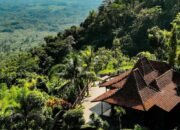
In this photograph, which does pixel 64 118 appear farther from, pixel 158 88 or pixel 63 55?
pixel 63 55

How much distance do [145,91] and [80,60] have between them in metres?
10.5

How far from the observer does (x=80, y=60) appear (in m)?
42.3

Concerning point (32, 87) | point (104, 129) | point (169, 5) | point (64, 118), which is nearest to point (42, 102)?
point (64, 118)

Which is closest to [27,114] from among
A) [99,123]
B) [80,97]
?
[99,123]

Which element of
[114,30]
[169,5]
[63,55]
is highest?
[169,5]

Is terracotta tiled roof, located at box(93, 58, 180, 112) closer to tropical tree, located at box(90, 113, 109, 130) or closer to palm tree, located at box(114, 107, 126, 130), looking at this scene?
palm tree, located at box(114, 107, 126, 130)

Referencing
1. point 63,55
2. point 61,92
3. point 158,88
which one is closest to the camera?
point 158,88

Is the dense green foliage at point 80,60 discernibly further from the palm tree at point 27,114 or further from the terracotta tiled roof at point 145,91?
the terracotta tiled roof at point 145,91

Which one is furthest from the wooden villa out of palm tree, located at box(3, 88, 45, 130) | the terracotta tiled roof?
palm tree, located at box(3, 88, 45, 130)

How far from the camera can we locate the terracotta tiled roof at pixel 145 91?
3284cm

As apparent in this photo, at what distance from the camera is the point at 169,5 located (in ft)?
255

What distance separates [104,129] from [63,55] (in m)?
57.2

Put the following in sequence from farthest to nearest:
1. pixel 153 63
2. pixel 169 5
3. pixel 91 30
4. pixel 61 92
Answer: pixel 91 30 < pixel 169 5 < pixel 61 92 < pixel 153 63

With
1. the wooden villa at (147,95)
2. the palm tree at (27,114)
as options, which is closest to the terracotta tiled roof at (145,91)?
the wooden villa at (147,95)
